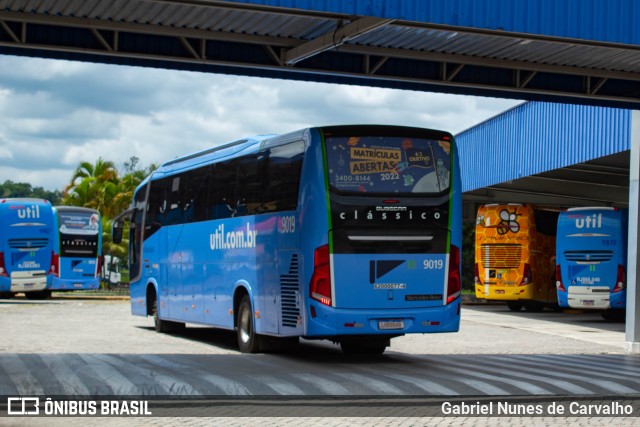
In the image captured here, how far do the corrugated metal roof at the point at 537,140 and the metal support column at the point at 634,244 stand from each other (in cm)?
672

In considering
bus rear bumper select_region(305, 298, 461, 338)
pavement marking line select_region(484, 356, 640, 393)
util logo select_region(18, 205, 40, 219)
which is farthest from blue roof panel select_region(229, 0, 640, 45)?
util logo select_region(18, 205, 40, 219)

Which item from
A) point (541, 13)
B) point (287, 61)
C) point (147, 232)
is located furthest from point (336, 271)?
point (147, 232)

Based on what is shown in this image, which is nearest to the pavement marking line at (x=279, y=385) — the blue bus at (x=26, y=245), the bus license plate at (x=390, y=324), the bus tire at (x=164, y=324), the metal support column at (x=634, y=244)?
the bus license plate at (x=390, y=324)

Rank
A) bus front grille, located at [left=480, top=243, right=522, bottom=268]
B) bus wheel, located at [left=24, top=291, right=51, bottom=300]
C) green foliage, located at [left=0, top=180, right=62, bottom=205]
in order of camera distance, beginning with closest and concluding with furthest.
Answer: bus front grille, located at [left=480, top=243, right=522, bottom=268] → bus wheel, located at [left=24, top=291, right=51, bottom=300] → green foliage, located at [left=0, top=180, right=62, bottom=205]

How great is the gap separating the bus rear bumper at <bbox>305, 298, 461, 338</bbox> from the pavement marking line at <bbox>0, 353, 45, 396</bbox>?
4.03 m

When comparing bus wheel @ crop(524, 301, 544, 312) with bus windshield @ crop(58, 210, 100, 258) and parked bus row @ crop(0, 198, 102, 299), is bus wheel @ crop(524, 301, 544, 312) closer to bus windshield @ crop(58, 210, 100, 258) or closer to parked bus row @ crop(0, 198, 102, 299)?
parked bus row @ crop(0, 198, 102, 299)

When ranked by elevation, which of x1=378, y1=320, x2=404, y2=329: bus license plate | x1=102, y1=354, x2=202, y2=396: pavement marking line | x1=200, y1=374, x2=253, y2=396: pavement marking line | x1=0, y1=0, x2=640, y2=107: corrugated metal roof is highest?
x1=0, y1=0, x2=640, y2=107: corrugated metal roof

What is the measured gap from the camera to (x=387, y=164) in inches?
642

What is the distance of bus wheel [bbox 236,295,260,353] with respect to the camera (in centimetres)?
1805

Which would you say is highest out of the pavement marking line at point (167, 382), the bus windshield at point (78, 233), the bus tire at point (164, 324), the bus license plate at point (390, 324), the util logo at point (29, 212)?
the util logo at point (29, 212)

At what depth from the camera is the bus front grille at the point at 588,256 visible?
3102 centimetres

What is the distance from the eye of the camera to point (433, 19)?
49.3 feet

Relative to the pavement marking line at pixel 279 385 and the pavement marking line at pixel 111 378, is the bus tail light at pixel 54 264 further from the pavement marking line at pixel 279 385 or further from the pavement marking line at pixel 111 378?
the pavement marking line at pixel 279 385

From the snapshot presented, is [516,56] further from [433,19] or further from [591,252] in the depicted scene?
[591,252]
